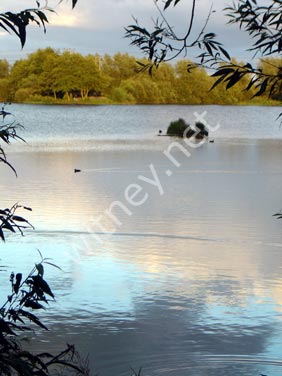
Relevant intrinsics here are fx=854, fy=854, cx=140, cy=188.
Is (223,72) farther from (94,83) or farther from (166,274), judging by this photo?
(94,83)

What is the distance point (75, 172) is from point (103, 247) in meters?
5.30

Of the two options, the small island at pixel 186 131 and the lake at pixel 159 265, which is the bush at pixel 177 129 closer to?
the small island at pixel 186 131

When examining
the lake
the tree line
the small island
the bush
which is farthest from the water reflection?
the tree line

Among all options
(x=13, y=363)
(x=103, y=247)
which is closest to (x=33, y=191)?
(x=103, y=247)

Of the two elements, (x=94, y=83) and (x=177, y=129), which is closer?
(x=177, y=129)

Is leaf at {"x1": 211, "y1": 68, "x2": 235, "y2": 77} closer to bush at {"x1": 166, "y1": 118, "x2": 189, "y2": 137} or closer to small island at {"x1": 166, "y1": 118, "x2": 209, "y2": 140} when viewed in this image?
small island at {"x1": 166, "y1": 118, "x2": 209, "y2": 140}

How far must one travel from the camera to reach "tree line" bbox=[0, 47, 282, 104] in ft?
180

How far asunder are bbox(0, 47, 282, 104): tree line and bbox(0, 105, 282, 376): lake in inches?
1706

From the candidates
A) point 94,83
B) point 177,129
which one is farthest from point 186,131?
point 94,83

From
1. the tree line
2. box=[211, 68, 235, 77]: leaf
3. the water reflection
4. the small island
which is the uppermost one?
the tree line

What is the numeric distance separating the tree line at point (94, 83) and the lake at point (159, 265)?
43334 mm

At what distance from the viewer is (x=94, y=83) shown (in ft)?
194

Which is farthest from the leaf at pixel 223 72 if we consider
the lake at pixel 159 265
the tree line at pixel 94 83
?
the tree line at pixel 94 83

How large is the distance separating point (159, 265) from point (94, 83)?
54.7 meters
